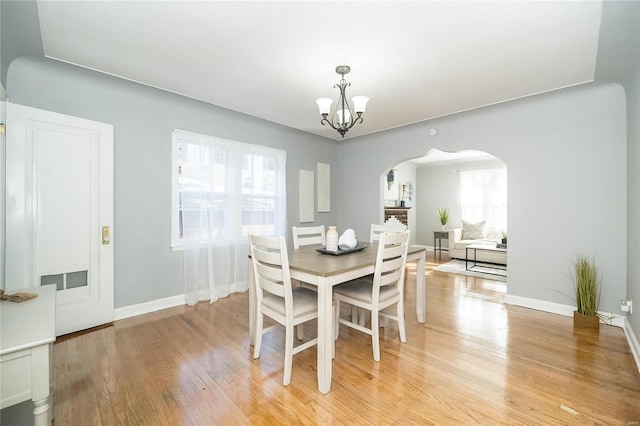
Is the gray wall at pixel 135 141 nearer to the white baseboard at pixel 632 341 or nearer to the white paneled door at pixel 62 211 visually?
the white paneled door at pixel 62 211

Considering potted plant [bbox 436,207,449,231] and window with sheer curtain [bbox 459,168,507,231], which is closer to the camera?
window with sheer curtain [bbox 459,168,507,231]

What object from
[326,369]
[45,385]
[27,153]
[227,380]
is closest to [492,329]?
[326,369]

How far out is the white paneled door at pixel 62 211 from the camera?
2.27m

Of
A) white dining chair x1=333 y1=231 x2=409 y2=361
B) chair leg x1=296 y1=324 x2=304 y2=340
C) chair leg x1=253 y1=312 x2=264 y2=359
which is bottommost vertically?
chair leg x1=296 y1=324 x2=304 y2=340

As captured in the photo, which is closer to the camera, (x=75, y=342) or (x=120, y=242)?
(x=75, y=342)

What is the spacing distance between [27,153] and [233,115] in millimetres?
2089

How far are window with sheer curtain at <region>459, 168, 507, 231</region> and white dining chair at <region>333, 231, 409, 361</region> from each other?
17.1ft

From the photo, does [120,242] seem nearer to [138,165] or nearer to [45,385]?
[138,165]

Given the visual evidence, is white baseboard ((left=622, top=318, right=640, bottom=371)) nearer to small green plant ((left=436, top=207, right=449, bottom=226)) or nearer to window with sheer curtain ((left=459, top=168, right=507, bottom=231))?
window with sheer curtain ((left=459, top=168, right=507, bottom=231))

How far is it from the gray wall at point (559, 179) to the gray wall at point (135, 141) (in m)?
3.68

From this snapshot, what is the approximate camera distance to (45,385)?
1.00 meters

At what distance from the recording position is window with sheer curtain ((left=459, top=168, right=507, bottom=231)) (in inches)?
253

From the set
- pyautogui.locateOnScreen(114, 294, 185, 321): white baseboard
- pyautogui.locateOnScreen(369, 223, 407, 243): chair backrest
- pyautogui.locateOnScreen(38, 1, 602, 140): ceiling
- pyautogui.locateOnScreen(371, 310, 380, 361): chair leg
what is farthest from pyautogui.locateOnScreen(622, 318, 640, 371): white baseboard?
pyautogui.locateOnScreen(114, 294, 185, 321): white baseboard

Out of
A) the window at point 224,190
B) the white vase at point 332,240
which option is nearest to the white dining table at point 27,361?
the white vase at point 332,240
